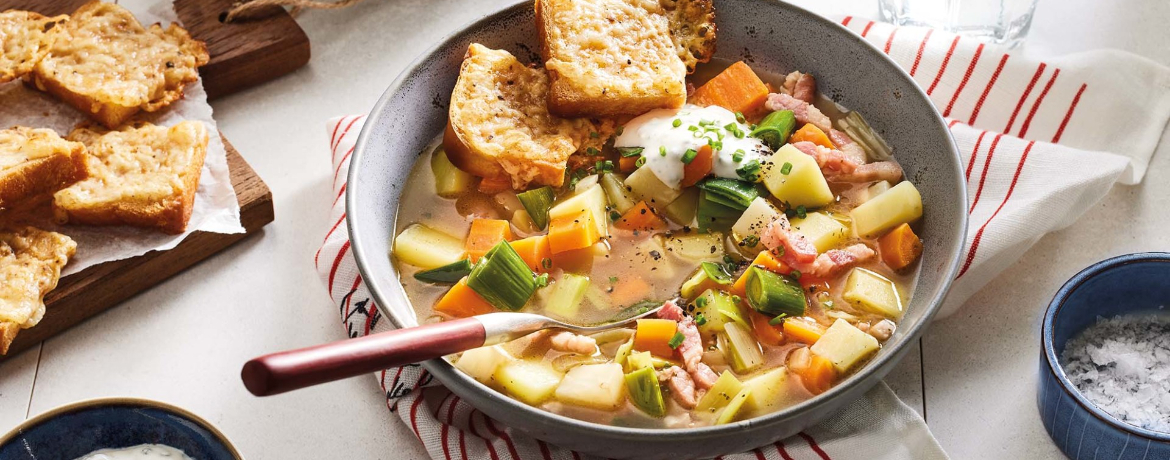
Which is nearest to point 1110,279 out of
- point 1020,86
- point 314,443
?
point 1020,86

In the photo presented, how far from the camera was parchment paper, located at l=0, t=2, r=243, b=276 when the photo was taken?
3303 millimetres

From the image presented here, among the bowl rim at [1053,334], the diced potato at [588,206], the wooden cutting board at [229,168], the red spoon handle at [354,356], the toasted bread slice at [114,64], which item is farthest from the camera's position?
the toasted bread slice at [114,64]

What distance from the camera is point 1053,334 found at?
2746 mm

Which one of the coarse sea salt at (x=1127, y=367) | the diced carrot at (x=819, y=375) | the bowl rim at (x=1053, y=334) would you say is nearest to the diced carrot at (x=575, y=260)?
the diced carrot at (x=819, y=375)

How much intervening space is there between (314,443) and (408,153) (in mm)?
911

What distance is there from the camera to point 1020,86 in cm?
355

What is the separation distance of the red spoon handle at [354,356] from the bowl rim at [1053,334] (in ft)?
4.88

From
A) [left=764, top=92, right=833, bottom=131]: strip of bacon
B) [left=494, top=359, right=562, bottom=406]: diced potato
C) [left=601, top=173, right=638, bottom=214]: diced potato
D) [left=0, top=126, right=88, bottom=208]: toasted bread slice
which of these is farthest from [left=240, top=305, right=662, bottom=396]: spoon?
[left=0, top=126, right=88, bottom=208]: toasted bread slice

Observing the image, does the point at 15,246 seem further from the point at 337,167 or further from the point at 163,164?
the point at 337,167

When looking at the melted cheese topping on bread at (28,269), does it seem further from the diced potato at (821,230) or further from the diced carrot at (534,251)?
the diced potato at (821,230)

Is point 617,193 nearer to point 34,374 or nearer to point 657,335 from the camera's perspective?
point 657,335

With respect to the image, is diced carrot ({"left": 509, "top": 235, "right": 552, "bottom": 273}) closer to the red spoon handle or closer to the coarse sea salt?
the red spoon handle

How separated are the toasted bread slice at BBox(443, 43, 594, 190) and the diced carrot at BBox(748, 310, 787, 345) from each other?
2.35ft

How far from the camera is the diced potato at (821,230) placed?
289cm
